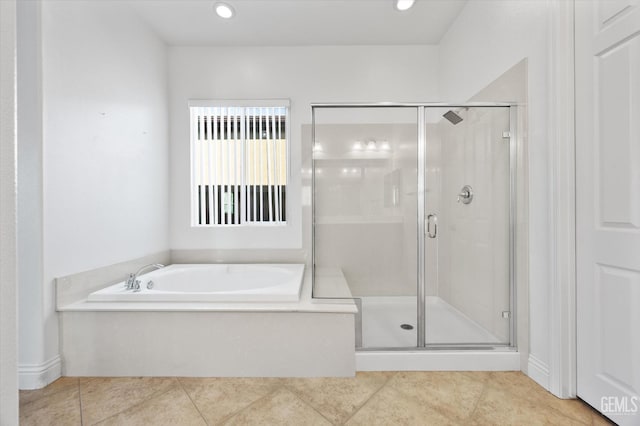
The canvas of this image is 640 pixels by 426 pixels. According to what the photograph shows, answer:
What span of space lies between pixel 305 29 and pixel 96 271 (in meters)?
2.52

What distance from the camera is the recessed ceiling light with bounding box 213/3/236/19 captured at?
89.0 inches

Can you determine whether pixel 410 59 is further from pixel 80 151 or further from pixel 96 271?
pixel 96 271

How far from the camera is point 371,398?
1473 mm

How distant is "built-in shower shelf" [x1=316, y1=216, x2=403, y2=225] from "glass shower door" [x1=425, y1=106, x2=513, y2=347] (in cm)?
24

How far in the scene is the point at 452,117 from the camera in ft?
6.38

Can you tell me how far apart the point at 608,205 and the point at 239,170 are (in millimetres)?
2698

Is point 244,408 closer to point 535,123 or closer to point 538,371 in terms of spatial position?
point 538,371

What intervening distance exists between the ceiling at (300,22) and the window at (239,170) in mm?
696

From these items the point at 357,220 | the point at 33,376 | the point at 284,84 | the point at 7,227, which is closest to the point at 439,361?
the point at 357,220

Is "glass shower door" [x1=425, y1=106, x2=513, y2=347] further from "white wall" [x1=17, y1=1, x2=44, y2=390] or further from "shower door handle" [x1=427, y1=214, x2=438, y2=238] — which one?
"white wall" [x1=17, y1=1, x2=44, y2=390]

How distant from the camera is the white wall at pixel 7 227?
60 centimetres

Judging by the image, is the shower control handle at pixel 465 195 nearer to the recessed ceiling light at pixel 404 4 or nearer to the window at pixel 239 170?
the recessed ceiling light at pixel 404 4

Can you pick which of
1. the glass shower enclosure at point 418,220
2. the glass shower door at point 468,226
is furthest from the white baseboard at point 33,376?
the glass shower door at point 468,226

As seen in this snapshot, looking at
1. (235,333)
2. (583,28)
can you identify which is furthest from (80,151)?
(583,28)
